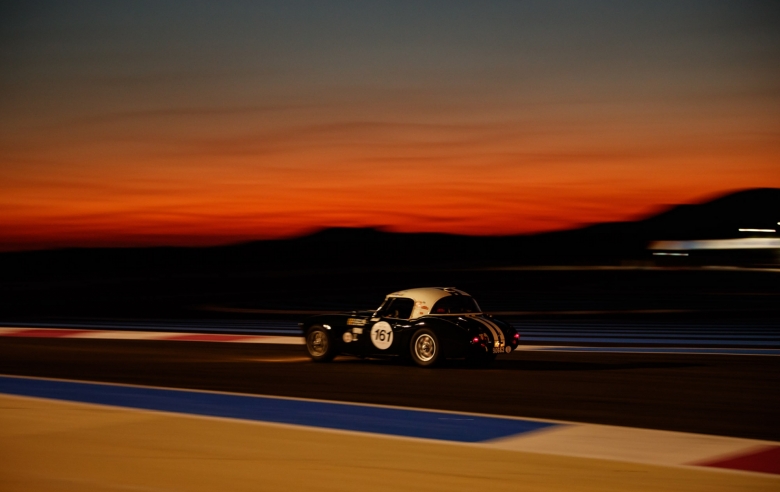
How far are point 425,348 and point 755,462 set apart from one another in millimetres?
7691

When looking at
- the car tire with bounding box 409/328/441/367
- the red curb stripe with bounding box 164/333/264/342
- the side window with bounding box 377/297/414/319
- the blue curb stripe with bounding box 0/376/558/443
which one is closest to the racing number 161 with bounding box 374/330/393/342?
the side window with bounding box 377/297/414/319

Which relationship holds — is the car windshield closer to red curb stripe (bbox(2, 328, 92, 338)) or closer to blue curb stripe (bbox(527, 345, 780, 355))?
blue curb stripe (bbox(527, 345, 780, 355))

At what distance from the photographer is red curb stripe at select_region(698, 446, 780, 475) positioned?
6.71m

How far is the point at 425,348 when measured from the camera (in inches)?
567

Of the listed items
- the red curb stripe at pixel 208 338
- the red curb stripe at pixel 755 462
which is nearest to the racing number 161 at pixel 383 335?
the red curb stripe at pixel 208 338

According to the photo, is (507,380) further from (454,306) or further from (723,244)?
(723,244)

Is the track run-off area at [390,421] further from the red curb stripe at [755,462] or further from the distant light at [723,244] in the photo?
the distant light at [723,244]

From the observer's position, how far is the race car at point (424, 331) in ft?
46.4

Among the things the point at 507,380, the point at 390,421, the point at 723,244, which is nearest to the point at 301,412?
the point at 390,421

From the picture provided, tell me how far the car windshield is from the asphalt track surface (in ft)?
2.63

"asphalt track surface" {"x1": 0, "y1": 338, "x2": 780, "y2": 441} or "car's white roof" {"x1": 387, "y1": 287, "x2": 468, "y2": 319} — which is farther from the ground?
"car's white roof" {"x1": 387, "y1": 287, "x2": 468, "y2": 319}

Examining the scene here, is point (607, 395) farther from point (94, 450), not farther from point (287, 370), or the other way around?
point (94, 450)

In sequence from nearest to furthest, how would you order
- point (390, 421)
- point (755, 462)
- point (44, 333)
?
1. point (755, 462)
2. point (390, 421)
3. point (44, 333)

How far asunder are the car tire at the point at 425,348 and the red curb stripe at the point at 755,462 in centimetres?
708
